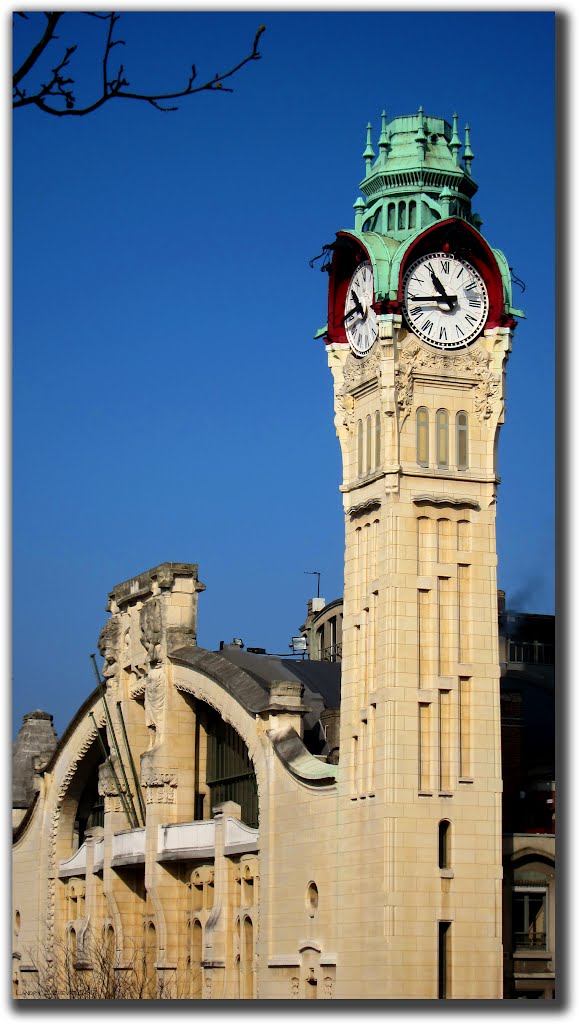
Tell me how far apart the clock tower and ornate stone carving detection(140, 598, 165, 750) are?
61.9ft

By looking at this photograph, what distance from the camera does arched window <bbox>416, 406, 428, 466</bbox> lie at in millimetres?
59469

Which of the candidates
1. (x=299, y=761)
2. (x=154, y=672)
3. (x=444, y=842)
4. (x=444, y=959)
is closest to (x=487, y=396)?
(x=444, y=842)

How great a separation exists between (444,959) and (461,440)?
16.9 m

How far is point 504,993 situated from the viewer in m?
60.8

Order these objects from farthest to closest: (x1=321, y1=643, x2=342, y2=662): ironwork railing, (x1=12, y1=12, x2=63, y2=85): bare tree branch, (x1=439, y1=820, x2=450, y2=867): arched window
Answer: (x1=321, y1=643, x2=342, y2=662): ironwork railing, (x1=439, y1=820, x2=450, y2=867): arched window, (x1=12, y1=12, x2=63, y2=85): bare tree branch

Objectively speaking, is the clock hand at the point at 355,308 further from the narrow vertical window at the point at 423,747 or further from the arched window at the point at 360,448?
the narrow vertical window at the point at 423,747

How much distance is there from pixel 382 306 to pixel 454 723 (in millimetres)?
13778

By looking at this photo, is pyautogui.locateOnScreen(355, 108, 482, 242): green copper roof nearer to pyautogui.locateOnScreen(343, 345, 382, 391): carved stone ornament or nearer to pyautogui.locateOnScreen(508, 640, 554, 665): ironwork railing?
pyautogui.locateOnScreen(343, 345, 382, 391): carved stone ornament

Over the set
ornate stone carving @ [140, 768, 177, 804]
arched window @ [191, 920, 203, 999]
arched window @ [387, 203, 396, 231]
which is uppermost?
arched window @ [387, 203, 396, 231]

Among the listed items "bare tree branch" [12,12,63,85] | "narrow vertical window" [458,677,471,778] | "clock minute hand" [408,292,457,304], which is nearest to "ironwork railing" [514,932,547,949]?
"narrow vertical window" [458,677,471,778]

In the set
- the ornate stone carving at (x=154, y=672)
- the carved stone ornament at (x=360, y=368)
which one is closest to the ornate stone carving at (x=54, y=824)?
the ornate stone carving at (x=154, y=672)

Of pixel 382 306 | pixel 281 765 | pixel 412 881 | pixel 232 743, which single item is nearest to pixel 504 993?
pixel 412 881

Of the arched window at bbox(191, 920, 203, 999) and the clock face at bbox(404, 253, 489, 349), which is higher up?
the clock face at bbox(404, 253, 489, 349)

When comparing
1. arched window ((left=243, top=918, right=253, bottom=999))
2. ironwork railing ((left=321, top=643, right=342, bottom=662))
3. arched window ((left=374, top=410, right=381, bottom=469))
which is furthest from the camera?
ironwork railing ((left=321, top=643, right=342, bottom=662))
